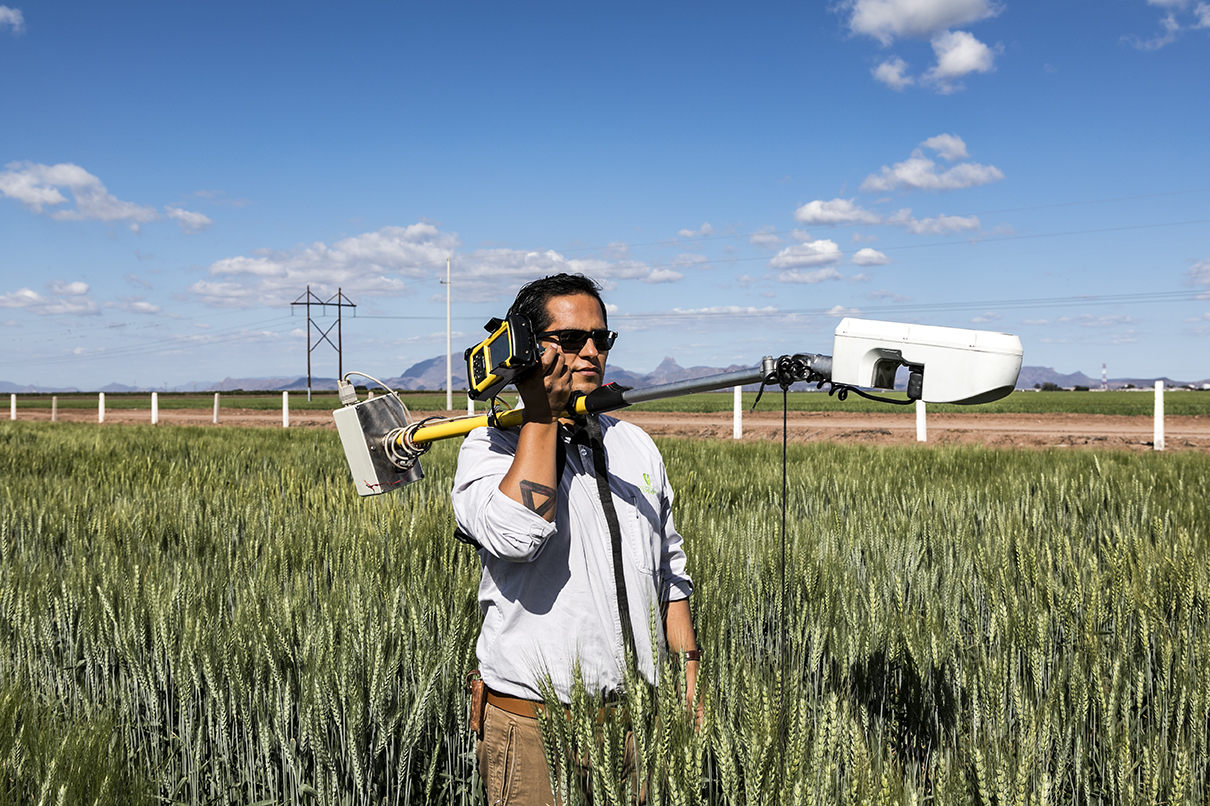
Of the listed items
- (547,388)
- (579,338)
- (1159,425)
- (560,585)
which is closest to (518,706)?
(560,585)

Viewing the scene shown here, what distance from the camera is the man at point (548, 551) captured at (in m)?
1.37

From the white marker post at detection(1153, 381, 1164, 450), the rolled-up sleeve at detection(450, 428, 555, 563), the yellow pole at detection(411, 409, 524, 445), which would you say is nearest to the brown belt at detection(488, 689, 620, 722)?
the rolled-up sleeve at detection(450, 428, 555, 563)

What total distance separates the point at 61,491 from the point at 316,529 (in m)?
3.04

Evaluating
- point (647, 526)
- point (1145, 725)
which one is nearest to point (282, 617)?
point (647, 526)

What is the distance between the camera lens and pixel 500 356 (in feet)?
4.35

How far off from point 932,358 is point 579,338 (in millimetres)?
684

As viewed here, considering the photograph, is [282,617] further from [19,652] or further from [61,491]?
[61,491]

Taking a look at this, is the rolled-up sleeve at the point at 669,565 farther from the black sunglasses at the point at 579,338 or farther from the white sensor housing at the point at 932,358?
the white sensor housing at the point at 932,358

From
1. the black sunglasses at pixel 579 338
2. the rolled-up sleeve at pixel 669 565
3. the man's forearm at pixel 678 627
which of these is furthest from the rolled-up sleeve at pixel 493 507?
the man's forearm at pixel 678 627

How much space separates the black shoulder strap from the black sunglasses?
0.15 m

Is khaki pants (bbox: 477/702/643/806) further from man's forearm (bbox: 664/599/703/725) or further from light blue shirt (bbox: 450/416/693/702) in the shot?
man's forearm (bbox: 664/599/703/725)

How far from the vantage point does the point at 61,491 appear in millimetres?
5875

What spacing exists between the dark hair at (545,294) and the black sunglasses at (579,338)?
5 centimetres

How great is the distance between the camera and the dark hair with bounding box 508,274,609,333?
60.8 inches
